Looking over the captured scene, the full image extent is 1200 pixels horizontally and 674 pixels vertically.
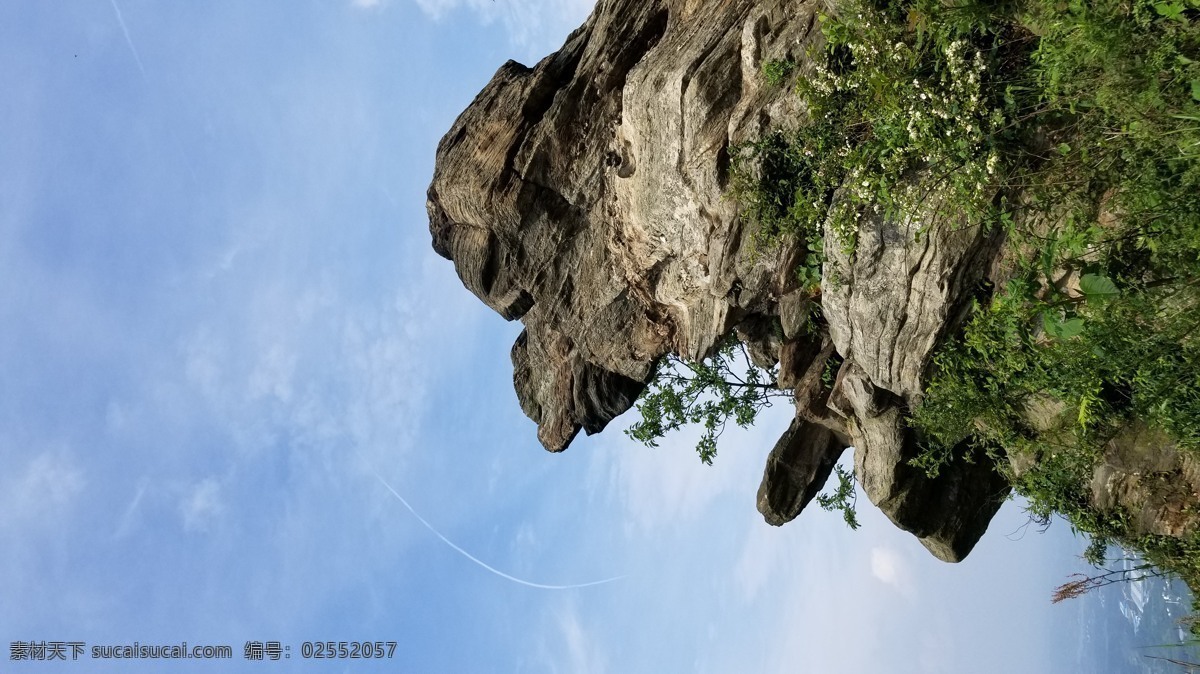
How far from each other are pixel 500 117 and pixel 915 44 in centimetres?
910

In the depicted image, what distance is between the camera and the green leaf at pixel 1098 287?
25.3 ft

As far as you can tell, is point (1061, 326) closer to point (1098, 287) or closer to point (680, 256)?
point (1098, 287)

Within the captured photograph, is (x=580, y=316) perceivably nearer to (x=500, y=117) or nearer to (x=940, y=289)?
(x=500, y=117)

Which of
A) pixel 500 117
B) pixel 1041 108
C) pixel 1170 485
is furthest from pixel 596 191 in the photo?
pixel 1170 485

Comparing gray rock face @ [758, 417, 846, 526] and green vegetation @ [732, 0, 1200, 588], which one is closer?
green vegetation @ [732, 0, 1200, 588]

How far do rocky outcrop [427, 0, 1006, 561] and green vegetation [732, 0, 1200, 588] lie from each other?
66 centimetres

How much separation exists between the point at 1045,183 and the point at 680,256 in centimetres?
653

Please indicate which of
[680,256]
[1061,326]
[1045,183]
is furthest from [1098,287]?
[680,256]

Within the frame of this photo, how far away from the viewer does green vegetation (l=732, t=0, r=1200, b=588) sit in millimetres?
7051

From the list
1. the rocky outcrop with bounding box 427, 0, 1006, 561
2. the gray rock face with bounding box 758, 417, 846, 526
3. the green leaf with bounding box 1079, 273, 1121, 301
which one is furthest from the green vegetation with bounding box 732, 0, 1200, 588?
the gray rock face with bounding box 758, 417, 846, 526

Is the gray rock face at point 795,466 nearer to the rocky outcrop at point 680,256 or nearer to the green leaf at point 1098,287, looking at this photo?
the rocky outcrop at point 680,256

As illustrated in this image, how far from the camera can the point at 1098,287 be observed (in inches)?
306

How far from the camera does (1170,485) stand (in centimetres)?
998

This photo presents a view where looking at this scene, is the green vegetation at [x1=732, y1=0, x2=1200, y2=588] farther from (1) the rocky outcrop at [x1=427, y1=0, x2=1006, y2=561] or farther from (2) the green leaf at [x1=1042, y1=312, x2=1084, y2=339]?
(1) the rocky outcrop at [x1=427, y1=0, x2=1006, y2=561]
